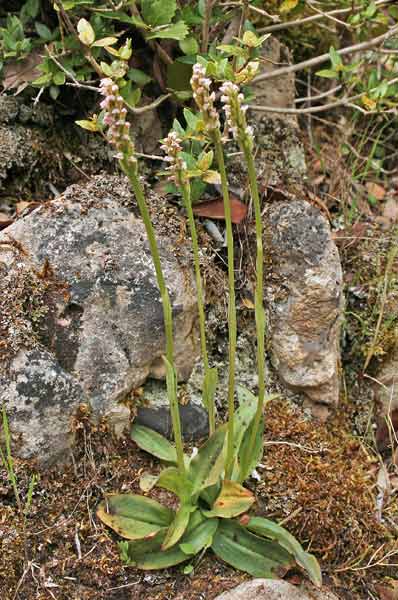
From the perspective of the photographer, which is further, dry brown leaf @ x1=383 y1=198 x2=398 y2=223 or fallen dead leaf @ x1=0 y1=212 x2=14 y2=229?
dry brown leaf @ x1=383 y1=198 x2=398 y2=223

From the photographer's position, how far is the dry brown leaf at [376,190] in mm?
3988

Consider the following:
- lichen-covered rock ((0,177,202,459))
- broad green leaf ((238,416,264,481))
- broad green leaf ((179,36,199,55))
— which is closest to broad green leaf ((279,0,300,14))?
broad green leaf ((179,36,199,55))

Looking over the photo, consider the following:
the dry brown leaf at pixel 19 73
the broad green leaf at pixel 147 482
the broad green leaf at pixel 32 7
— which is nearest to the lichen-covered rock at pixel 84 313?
the broad green leaf at pixel 147 482

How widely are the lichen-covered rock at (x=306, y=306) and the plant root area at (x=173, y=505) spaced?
17 cm

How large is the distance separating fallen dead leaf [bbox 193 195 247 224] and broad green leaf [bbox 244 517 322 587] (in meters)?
1.28

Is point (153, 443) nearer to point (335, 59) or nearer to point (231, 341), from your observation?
point (231, 341)

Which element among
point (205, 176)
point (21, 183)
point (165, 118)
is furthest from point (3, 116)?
point (205, 176)

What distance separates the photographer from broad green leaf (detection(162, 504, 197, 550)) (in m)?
2.31

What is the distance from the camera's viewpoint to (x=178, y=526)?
2.35 meters

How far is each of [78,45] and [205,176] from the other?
885 millimetres

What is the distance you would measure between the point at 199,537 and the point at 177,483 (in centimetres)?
19

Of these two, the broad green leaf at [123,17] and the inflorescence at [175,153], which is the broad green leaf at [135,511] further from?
the broad green leaf at [123,17]

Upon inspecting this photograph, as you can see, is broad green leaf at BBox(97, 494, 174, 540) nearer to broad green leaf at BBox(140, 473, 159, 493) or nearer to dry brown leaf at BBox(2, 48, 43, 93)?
broad green leaf at BBox(140, 473, 159, 493)

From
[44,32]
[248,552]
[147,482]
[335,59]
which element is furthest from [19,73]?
[248,552]
